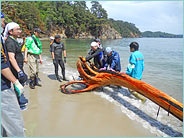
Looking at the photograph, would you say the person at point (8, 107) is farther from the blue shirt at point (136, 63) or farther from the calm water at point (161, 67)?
the calm water at point (161, 67)

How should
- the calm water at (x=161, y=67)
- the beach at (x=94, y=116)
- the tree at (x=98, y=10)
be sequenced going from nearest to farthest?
the beach at (x=94, y=116), the calm water at (x=161, y=67), the tree at (x=98, y=10)

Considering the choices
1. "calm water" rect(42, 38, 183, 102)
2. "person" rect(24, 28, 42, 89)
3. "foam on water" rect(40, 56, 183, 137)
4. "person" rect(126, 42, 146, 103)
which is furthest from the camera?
"calm water" rect(42, 38, 183, 102)

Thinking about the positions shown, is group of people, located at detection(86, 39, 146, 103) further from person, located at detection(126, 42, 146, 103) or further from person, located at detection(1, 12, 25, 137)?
person, located at detection(1, 12, 25, 137)

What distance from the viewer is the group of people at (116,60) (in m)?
3.99

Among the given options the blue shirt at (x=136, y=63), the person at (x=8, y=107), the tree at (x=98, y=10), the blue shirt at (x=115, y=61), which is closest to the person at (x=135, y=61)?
the blue shirt at (x=136, y=63)

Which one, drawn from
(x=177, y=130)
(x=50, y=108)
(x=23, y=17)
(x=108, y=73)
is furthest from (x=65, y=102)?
(x=23, y=17)

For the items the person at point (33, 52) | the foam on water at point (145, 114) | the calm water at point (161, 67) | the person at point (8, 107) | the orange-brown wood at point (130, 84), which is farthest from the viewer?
the calm water at point (161, 67)

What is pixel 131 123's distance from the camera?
127 inches

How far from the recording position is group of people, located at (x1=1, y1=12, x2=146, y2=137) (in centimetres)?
207

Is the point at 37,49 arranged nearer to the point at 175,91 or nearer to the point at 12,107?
the point at 12,107

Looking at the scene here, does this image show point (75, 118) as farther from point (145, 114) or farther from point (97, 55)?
point (97, 55)

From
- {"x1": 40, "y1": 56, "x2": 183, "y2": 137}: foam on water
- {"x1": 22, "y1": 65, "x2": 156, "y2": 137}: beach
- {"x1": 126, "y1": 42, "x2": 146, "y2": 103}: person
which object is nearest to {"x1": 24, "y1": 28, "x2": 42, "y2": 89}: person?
{"x1": 22, "y1": 65, "x2": 156, "y2": 137}: beach

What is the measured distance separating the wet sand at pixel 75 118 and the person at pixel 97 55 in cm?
120

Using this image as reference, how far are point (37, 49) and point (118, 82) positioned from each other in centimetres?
289
